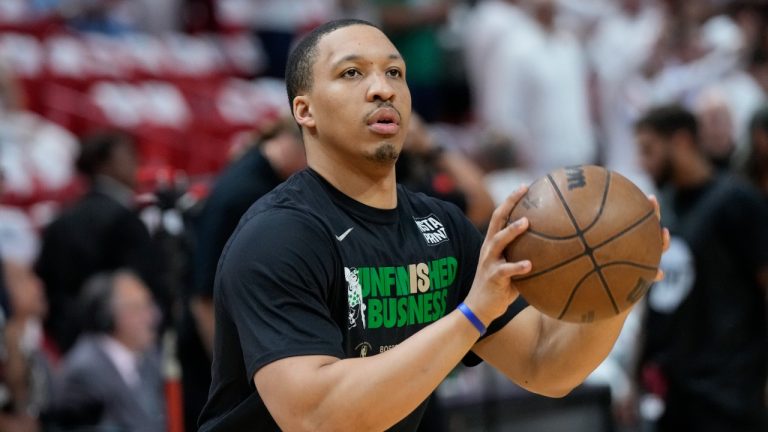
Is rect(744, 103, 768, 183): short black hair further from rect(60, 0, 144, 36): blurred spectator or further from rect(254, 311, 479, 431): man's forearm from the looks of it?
rect(60, 0, 144, 36): blurred spectator

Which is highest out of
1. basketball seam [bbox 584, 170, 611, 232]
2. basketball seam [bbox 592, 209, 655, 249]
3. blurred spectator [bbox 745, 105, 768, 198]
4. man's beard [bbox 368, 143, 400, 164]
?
man's beard [bbox 368, 143, 400, 164]

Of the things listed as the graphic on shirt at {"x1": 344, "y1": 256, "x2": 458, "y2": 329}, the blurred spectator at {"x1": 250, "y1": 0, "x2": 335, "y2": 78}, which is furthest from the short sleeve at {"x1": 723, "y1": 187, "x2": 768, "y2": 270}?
the blurred spectator at {"x1": 250, "y1": 0, "x2": 335, "y2": 78}

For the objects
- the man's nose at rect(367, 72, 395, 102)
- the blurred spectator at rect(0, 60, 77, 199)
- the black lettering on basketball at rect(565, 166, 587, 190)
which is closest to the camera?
the black lettering on basketball at rect(565, 166, 587, 190)

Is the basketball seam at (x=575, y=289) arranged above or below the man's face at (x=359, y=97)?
below

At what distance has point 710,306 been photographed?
23.7 feet

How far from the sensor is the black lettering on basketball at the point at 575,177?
3.43m

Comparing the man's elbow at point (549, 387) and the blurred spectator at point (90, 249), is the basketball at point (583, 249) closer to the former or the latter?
the man's elbow at point (549, 387)

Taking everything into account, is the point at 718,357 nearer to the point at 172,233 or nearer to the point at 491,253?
the point at 172,233

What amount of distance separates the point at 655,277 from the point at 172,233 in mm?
3240

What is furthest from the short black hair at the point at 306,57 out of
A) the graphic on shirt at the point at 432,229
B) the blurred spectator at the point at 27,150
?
the blurred spectator at the point at 27,150

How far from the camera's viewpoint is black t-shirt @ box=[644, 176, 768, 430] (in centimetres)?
713

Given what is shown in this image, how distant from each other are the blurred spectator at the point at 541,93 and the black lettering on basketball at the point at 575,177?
925cm

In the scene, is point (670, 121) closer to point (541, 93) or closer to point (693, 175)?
point (693, 175)

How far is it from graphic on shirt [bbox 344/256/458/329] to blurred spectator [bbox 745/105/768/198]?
15.7 ft
